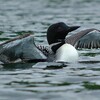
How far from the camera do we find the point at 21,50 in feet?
34.9

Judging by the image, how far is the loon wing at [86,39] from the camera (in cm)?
1234

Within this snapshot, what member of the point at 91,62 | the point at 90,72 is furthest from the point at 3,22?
the point at 90,72

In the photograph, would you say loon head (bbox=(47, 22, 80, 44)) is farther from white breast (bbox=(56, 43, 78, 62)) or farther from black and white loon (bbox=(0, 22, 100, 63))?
white breast (bbox=(56, 43, 78, 62))

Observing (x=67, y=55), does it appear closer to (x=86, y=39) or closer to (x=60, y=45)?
(x=60, y=45)

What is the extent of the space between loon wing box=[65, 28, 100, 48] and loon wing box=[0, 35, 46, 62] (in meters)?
1.71

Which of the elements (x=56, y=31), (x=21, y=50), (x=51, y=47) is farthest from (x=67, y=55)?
(x=21, y=50)

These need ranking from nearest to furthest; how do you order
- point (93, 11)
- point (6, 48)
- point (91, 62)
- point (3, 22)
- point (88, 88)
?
point (88, 88) → point (6, 48) → point (91, 62) → point (3, 22) → point (93, 11)

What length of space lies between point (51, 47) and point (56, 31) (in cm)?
40

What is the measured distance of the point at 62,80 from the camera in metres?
8.78

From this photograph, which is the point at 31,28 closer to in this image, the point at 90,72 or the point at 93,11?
the point at 93,11

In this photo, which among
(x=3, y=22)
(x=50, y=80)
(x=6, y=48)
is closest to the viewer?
(x=50, y=80)

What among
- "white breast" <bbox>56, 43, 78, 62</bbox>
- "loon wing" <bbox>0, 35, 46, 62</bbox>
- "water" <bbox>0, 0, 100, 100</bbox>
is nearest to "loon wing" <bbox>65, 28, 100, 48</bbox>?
"water" <bbox>0, 0, 100, 100</bbox>

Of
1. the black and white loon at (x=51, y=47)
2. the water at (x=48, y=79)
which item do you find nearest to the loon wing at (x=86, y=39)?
the black and white loon at (x=51, y=47)

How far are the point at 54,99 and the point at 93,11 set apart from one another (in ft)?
59.8
